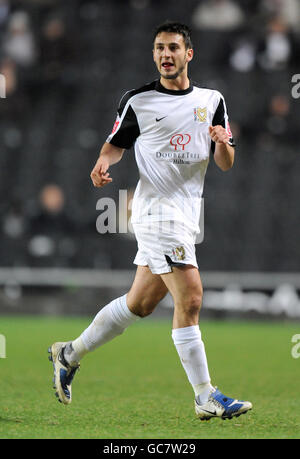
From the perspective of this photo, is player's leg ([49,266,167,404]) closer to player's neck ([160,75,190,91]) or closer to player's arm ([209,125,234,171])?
player's arm ([209,125,234,171])

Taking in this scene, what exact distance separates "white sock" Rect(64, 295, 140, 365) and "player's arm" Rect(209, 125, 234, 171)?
3.21ft

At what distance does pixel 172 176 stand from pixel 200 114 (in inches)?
15.3

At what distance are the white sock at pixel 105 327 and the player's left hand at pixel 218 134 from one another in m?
1.09

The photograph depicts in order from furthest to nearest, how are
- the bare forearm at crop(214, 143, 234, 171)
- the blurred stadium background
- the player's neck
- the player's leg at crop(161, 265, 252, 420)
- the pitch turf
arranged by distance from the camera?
the blurred stadium background, the player's neck, the bare forearm at crop(214, 143, 234, 171), the player's leg at crop(161, 265, 252, 420), the pitch turf

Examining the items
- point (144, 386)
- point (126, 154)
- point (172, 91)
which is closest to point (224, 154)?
point (172, 91)

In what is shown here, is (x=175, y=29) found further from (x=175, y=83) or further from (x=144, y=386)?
(x=144, y=386)

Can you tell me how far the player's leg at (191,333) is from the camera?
5.17m

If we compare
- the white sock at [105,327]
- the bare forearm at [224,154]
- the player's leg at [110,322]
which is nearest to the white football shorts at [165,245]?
the player's leg at [110,322]

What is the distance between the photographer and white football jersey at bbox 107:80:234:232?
17.6 feet

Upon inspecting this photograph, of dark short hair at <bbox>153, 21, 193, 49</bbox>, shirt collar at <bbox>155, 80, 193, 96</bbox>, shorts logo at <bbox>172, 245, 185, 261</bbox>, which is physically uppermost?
dark short hair at <bbox>153, 21, 193, 49</bbox>

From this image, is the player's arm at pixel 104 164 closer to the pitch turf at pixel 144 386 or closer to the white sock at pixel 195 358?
the white sock at pixel 195 358

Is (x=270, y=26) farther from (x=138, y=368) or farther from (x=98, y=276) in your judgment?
(x=138, y=368)

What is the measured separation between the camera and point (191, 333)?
5.23 metres

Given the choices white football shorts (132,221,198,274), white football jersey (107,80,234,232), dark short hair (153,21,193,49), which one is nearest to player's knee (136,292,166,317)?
white football shorts (132,221,198,274)
